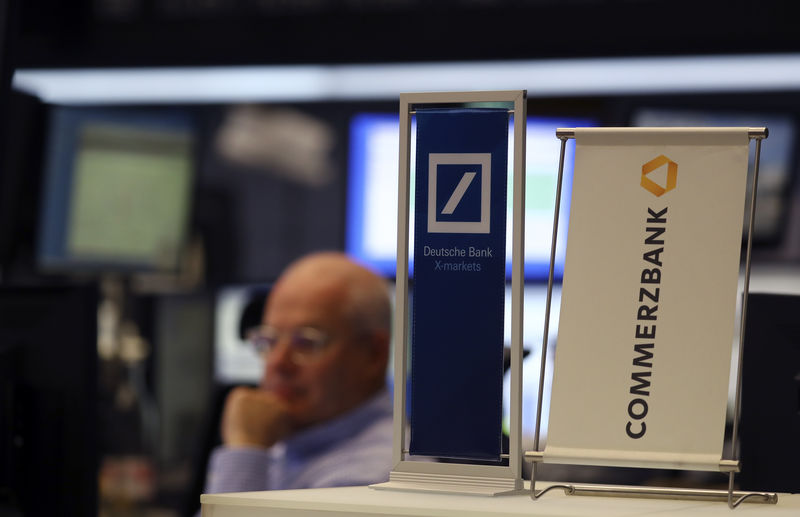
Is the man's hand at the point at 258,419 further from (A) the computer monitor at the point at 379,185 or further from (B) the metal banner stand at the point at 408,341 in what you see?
(B) the metal banner stand at the point at 408,341

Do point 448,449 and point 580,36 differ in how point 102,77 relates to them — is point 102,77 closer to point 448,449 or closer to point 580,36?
point 580,36

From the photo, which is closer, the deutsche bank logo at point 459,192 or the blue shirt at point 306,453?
the deutsche bank logo at point 459,192

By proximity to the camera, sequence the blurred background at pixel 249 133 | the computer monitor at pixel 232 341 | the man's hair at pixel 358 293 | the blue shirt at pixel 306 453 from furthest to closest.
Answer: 1. the computer monitor at pixel 232 341
2. the blurred background at pixel 249 133
3. the man's hair at pixel 358 293
4. the blue shirt at pixel 306 453

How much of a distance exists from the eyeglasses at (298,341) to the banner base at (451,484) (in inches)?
53.8

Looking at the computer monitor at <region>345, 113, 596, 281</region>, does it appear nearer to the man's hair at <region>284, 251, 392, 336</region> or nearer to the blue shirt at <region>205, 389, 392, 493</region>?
the man's hair at <region>284, 251, 392, 336</region>

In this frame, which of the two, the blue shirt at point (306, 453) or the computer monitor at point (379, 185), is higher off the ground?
the computer monitor at point (379, 185)

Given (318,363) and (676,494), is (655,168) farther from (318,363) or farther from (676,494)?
(318,363)

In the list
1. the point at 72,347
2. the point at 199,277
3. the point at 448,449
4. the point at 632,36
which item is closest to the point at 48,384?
the point at 72,347

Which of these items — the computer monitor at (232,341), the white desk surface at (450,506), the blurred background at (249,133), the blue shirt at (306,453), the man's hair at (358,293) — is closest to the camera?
the white desk surface at (450,506)

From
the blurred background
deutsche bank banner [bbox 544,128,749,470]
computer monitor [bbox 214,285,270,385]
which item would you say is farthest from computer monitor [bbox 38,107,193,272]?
deutsche bank banner [bbox 544,128,749,470]

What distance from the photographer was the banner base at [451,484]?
104cm

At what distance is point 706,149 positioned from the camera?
40.0 inches

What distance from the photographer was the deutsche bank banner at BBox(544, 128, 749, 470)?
100 centimetres

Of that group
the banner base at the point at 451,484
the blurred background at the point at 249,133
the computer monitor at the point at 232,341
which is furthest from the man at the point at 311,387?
the banner base at the point at 451,484
